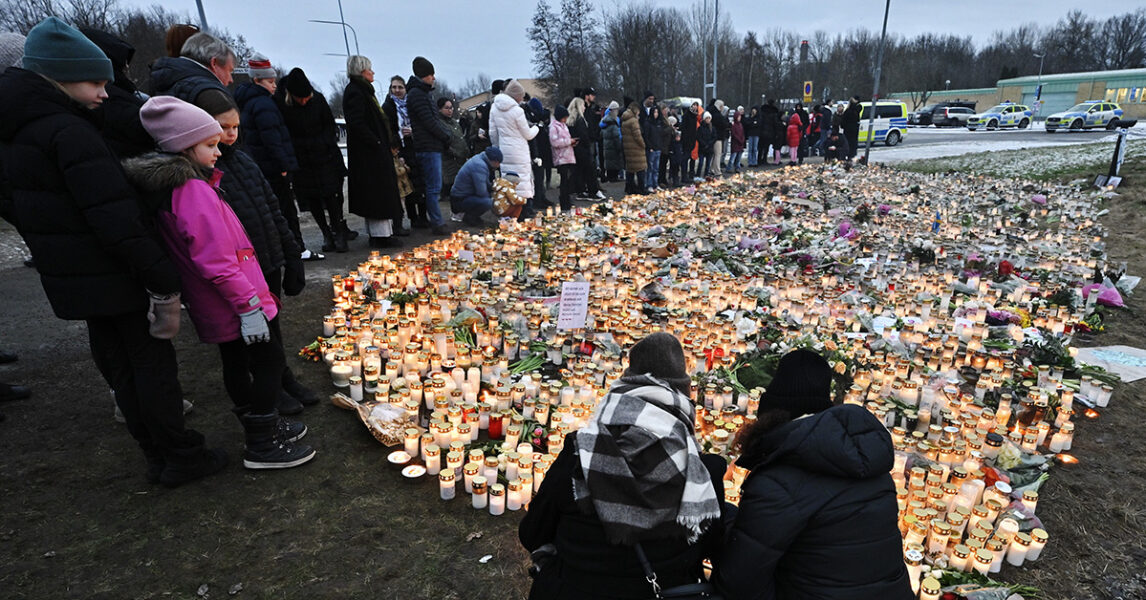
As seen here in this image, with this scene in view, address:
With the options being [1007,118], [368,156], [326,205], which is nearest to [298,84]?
[368,156]

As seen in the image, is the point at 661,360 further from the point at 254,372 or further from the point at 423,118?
the point at 423,118

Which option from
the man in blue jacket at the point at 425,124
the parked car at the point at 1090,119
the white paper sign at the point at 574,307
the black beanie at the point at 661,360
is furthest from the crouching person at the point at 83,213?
the parked car at the point at 1090,119

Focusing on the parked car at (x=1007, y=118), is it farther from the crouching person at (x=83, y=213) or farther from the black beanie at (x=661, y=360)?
the crouching person at (x=83, y=213)

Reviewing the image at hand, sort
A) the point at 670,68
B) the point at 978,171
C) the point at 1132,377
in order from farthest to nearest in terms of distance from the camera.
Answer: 1. the point at 670,68
2. the point at 978,171
3. the point at 1132,377

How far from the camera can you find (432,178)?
8469 millimetres

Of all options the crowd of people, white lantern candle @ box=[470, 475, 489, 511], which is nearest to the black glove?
the crowd of people

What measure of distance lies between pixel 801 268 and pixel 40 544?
6.77m

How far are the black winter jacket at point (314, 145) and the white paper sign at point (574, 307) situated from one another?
13.1 feet

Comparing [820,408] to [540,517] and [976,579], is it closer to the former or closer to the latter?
[540,517]

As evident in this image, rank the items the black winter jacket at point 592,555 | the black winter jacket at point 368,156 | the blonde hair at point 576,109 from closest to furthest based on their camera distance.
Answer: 1. the black winter jacket at point 592,555
2. the black winter jacket at point 368,156
3. the blonde hair at point 576,109

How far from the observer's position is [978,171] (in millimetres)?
15859

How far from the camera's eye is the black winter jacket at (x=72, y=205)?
2.42 metres

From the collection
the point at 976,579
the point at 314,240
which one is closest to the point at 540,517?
the point at 976,579

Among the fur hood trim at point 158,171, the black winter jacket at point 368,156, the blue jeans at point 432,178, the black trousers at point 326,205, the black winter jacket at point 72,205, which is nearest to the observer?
the black winter jacket at point 72,205
